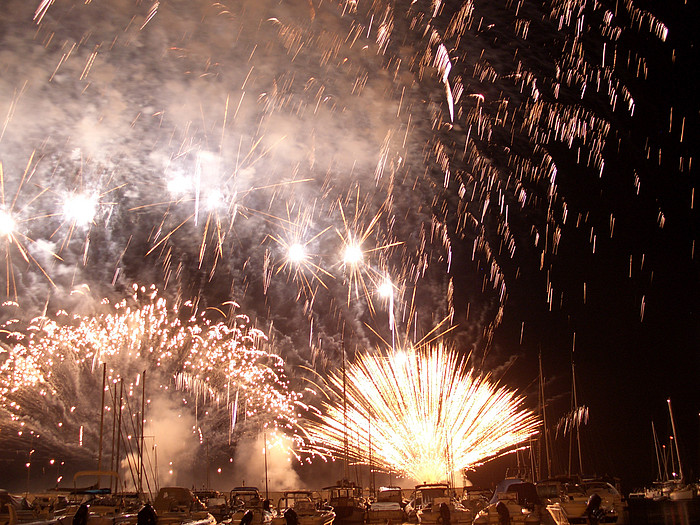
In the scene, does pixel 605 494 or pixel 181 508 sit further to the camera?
pixel 605 494

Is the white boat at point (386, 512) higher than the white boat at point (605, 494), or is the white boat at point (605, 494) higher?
the white boat at point (605, 494)

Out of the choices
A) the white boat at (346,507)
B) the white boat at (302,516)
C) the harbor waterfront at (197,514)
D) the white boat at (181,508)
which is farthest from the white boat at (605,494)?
the white boat at (181,508)

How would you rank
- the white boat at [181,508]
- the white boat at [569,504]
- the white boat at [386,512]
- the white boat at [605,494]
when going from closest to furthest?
the white boat at [569,504] < the white boat at [181,508] < the white boat at [605,494] < the white boat at [386,512]

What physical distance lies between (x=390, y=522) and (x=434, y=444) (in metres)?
12.5

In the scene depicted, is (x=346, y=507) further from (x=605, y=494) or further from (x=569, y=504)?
(x=569, y=504)

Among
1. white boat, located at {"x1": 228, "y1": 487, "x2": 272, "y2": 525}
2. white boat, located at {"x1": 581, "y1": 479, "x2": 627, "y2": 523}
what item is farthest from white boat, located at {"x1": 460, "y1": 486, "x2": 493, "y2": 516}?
white boat, located at {"x1": 228, "y1": 487, "x2": 272, "y2": 525}

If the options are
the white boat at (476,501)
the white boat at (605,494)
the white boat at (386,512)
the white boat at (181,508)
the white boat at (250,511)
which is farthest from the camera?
the white boat at (476,501)

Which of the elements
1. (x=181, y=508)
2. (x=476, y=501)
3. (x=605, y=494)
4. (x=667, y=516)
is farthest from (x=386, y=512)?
(x=667, y=516)

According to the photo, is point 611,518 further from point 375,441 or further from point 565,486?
point 375,441

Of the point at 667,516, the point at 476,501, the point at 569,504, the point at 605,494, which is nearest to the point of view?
the point at 569,504

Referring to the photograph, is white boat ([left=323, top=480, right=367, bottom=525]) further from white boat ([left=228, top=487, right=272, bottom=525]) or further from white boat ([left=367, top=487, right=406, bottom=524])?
white boat ([left=228, top=487, right=272, bottom=525])

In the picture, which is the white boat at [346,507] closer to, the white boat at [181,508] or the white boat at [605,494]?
the white boat at [181,508]

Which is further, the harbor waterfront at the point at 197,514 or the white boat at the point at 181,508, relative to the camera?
the white boat at the point at 181,508

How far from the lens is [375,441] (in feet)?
121
